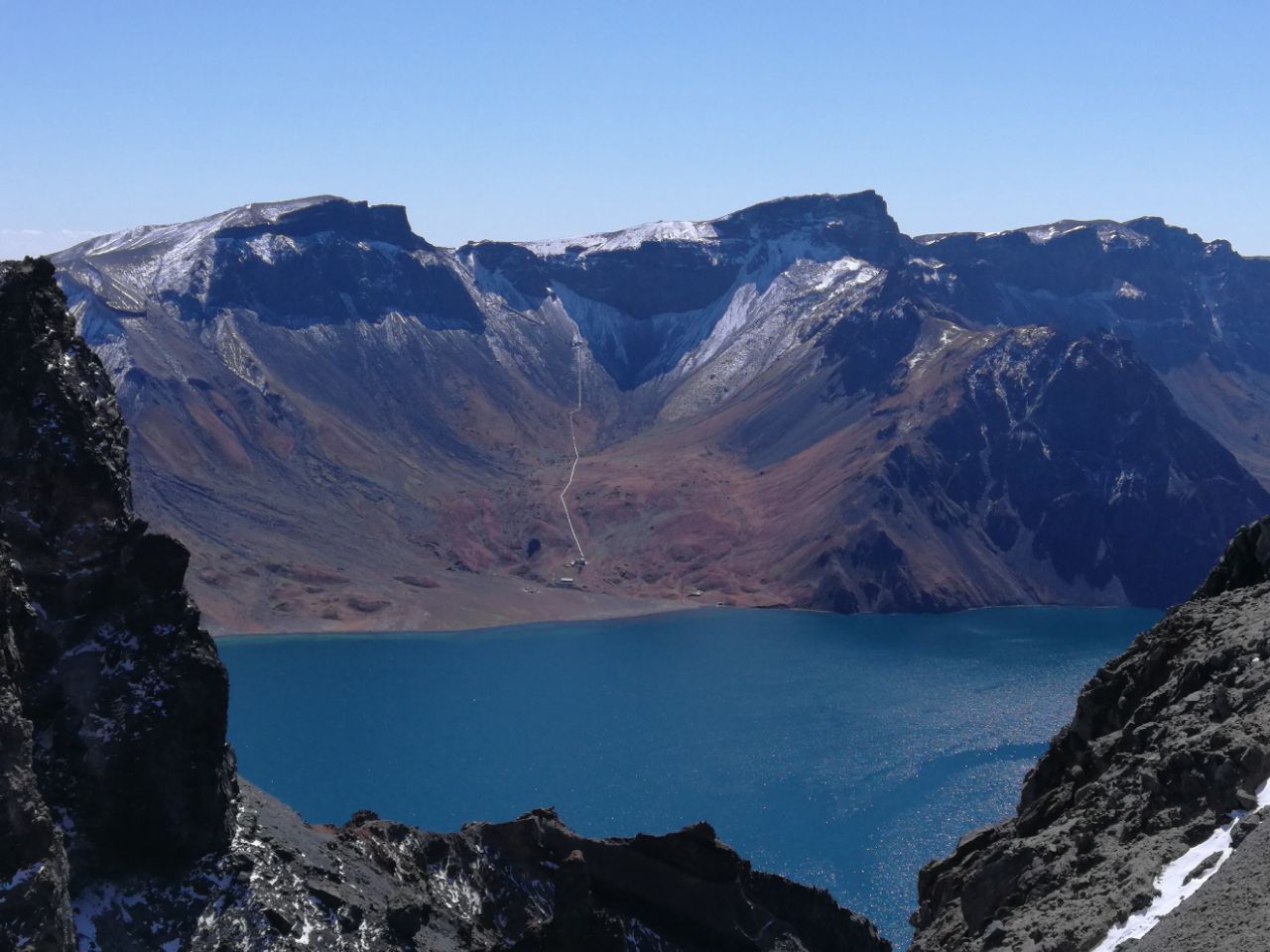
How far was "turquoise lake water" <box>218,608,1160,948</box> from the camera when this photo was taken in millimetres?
117812

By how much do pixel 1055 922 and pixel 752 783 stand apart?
343 ft

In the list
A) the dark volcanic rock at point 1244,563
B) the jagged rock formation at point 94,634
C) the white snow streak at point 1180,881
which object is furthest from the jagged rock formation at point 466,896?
the white snow streak at point 1180,881

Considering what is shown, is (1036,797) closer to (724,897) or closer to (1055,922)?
(1055,922)

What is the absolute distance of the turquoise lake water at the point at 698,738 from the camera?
387 feet

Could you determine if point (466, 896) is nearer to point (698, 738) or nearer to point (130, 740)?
point (130, 740)

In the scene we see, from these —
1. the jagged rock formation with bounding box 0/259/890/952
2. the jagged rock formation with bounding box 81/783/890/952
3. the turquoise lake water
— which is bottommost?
the turquoise lake water

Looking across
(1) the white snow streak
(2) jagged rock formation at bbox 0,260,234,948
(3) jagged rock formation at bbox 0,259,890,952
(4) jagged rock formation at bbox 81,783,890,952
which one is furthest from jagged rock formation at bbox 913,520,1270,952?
(2) jagged rock formation at bbox 0,260,234,948

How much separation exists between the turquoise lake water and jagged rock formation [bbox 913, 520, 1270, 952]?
2447 inches

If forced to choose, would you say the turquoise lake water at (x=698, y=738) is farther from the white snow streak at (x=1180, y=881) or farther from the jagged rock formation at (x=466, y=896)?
the white snow streak at (x=1180, y=881)

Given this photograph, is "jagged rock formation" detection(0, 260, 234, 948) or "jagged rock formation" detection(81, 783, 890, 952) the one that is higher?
"jagged rock formation" detection(0, 260, 234, 948)

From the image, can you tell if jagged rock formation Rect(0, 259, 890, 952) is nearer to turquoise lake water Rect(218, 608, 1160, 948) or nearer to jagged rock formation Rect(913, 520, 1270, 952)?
jagged rock formation Rect(913, 520, 1270, 952)

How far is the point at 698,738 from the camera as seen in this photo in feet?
478

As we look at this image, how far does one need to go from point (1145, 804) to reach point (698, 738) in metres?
119

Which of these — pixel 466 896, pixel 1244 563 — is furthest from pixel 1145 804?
pixel 466 896
